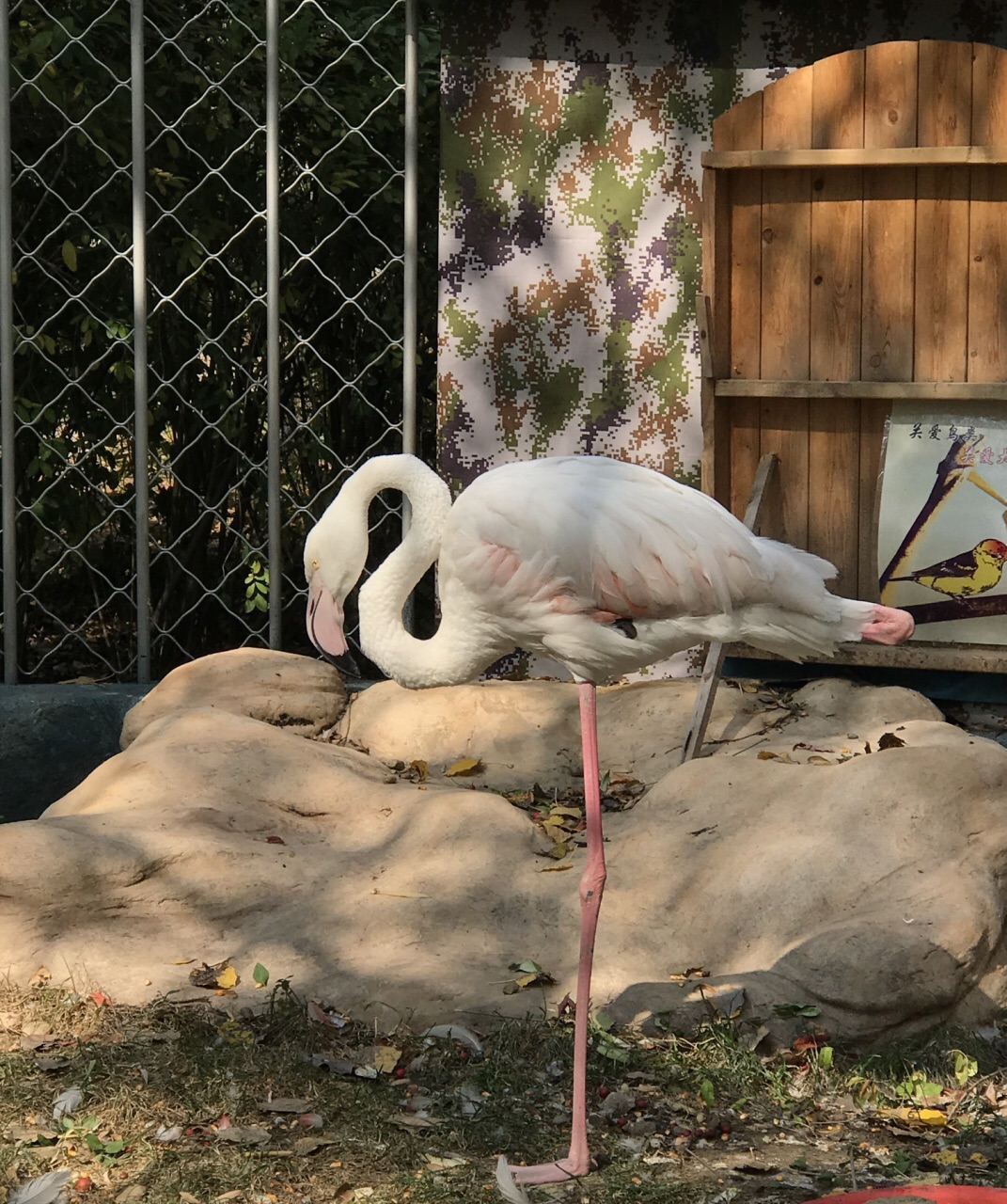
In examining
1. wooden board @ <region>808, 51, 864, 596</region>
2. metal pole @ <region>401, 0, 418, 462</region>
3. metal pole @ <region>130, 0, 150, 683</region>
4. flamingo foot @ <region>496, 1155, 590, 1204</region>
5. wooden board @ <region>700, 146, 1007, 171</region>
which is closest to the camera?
flamingo foot @ <region>496, 1155, 590, 1204</region>

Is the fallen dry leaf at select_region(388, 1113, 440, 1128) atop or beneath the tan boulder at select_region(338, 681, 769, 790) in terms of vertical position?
beneath

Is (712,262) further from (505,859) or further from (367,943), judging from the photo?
(367,943)

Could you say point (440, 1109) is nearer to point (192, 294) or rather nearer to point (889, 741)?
point (889, 741)

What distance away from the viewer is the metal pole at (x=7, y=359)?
6.69m

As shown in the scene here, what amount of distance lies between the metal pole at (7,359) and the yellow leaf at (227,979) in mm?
2827

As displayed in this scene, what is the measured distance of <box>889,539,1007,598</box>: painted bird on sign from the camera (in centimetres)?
611

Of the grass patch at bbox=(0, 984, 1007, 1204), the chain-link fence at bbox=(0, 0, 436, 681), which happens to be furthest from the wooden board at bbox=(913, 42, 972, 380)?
the grass patch at bbox=(0, 984, 1007, 1204)

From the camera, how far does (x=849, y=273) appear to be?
612 cm

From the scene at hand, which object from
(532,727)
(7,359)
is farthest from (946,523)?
(7,359)

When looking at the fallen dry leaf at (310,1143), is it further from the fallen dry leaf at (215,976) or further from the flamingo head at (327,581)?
the flamingo head at (327,581)

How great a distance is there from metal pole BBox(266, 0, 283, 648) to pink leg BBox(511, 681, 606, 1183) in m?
2.88

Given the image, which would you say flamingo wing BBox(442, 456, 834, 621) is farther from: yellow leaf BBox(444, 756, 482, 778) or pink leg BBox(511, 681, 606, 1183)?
yellow leaf BBox(444, 756, 482, 778)

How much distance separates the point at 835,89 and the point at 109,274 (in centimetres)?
339

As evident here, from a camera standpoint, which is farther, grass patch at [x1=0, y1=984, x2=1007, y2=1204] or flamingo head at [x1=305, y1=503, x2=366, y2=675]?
flamingo head at [x1=305, y1=503, x2=366, y2=675]
